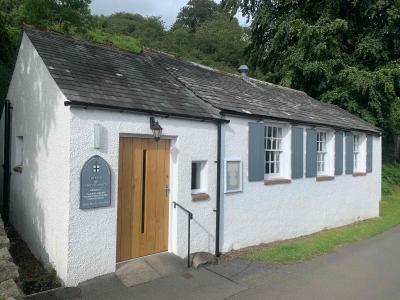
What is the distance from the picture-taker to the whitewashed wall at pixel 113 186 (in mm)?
6609

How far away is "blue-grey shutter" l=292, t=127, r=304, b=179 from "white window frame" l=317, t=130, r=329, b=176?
177 centimetres

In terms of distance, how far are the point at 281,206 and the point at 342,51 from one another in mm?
15760

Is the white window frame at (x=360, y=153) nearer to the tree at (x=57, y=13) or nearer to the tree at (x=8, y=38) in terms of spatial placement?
the tree at (x=8, y=38)

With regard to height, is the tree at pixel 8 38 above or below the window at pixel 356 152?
above

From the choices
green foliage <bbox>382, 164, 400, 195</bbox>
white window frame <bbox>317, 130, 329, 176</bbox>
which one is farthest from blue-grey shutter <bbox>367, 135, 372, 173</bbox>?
green foliage <bbox>382, 164, 400, 195</bbox>

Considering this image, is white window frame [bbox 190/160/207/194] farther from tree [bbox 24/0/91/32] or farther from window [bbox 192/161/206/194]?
tree [bbox 24/0/91/32]

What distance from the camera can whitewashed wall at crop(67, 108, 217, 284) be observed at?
6609 millimetres

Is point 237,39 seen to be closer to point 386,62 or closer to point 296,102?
point 386,62

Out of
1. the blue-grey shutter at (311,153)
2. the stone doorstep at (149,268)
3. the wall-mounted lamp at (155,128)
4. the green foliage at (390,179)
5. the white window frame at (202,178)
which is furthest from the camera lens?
the green foliage at (390,179)

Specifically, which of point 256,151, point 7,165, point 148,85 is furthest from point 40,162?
point 256,151

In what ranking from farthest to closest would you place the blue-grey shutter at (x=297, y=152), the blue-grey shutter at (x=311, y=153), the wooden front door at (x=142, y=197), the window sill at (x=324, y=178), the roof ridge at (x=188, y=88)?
1. the window sill at (x=324, y=178)
2. the blue-grey shutter at (x=311, y=153)
3. the blue-grey shutter at (x=297, y=152)
4. the roof ridge at (x=188, y=88)
5. the wooden front door at (x=142, y=197)

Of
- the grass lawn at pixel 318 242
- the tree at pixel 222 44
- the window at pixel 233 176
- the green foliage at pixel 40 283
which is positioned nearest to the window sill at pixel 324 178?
the grass lawn at pixel 318 242

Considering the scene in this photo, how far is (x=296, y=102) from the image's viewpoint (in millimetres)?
14336

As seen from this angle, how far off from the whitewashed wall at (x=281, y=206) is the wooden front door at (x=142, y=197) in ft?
5.71
